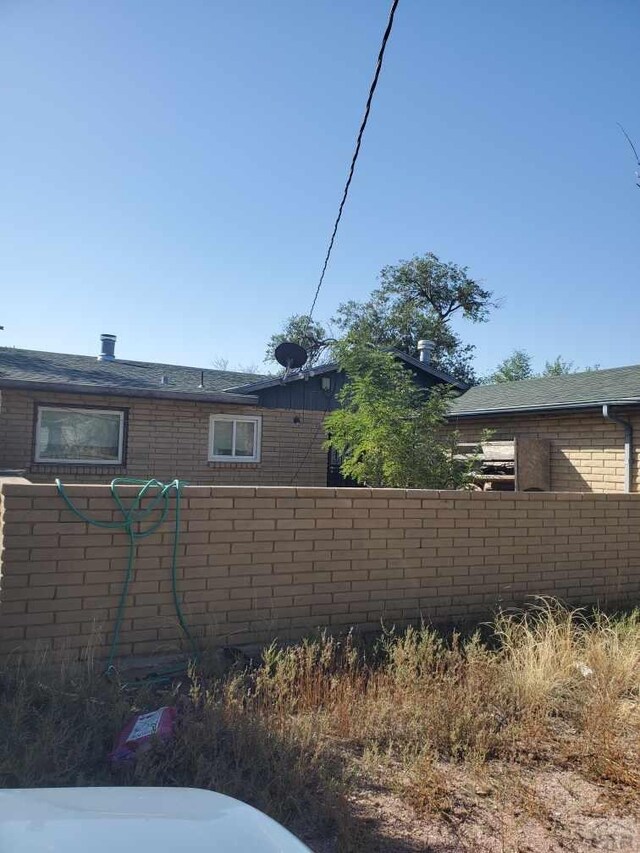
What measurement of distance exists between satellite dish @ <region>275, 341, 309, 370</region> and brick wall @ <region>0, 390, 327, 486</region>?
995 millimetres

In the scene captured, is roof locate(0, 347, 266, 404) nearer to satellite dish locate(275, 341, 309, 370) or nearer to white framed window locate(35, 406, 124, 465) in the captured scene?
white framed window locate(35, 406, 124, 465)

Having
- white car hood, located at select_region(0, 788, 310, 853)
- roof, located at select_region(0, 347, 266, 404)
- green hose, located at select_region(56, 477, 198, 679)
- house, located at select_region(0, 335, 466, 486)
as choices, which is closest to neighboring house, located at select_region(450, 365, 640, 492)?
house, located at select_region(0, 335, 466, 486)

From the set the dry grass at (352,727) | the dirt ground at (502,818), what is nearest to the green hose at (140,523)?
the dry grass at (352,727)

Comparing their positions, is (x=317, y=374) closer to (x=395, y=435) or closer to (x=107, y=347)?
(x=107, y=347)

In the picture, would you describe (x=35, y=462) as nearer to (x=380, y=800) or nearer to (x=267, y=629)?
(x=267, y=629)

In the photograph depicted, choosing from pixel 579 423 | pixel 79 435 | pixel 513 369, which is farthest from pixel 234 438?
pixel 513 369

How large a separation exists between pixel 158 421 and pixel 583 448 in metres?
7.29

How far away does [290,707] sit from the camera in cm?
418

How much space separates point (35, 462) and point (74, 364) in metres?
2.69

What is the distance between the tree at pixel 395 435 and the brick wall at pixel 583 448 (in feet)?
9.20

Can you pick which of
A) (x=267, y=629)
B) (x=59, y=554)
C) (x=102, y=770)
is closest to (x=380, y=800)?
(x=102, y=770)

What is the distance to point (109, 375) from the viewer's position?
1268 cm

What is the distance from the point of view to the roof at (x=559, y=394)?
33.7 ft

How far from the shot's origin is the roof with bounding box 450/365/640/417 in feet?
33.7
